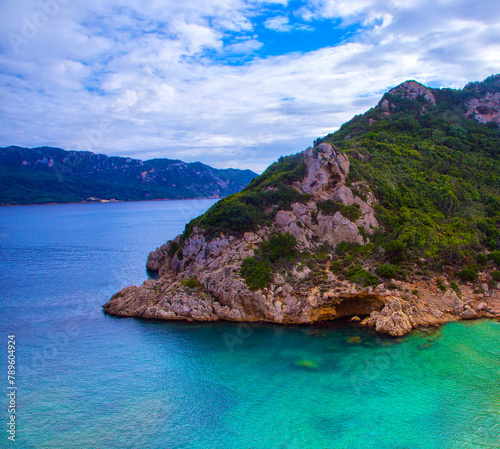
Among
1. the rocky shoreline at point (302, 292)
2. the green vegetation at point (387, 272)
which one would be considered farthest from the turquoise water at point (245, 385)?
the green vegetation at point (387, 272)

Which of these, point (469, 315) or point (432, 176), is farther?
point (432, 176)

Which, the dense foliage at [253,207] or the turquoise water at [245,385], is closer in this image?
the turquoise water at [245,385]

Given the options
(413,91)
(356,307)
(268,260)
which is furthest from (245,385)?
(413,91)

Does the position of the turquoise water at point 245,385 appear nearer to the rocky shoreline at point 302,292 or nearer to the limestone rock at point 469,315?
the limestone rock at point 469,315

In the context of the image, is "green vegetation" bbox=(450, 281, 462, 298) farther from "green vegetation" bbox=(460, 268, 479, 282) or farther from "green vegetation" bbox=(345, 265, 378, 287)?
"green vegetation" bbox=(345, 265, 378, 287)

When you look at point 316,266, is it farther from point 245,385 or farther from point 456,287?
point 245,385

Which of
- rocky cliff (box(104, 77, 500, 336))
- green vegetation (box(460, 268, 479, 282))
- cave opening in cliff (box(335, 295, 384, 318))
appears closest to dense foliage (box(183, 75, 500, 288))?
green vegetation (box(460, 268, 479, 282))
